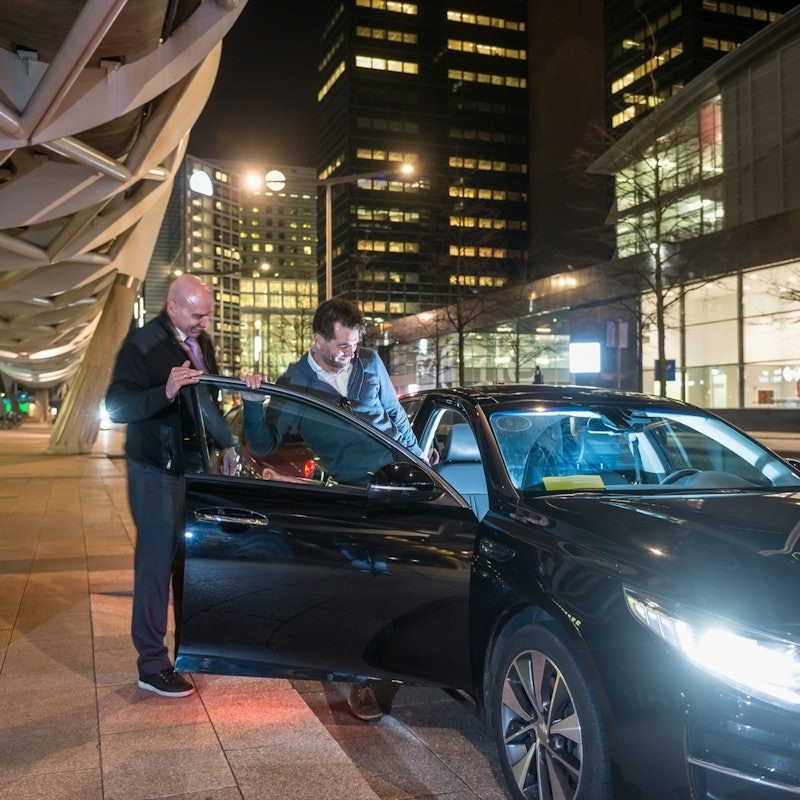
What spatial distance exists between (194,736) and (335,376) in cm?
202

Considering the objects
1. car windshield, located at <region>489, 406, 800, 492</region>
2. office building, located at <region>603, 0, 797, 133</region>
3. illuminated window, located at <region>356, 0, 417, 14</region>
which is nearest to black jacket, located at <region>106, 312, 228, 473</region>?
car windshield, located at <region>489, 406, 800, 492</region>

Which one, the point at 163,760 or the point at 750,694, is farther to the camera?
the point at 163,760

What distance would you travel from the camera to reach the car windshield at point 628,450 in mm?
3797

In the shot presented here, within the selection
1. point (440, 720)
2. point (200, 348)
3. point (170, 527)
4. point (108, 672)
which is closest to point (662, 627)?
point (440, 720)

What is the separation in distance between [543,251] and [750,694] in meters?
104

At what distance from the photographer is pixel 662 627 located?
2.29 metres

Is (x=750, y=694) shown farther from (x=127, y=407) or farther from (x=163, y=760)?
(x=127, y=407)

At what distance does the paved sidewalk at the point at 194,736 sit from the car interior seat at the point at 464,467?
108 cm

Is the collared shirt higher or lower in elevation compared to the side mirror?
higher

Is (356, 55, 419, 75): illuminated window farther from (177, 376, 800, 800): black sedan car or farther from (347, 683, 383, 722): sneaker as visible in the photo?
(347, 683, 383, 722): sneaker

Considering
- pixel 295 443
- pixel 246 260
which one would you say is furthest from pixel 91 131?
pixel 246 260

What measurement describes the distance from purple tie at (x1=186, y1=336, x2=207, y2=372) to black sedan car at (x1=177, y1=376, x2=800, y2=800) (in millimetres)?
396

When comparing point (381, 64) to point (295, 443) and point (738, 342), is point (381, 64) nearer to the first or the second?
point (738, 342)

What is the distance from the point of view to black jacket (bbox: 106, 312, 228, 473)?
3936mm
